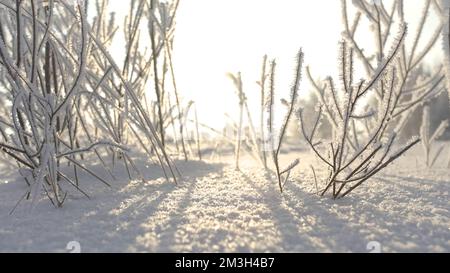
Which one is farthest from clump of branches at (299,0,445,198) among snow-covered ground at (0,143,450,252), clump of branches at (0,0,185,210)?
clump of branches at (0,0,185,210)

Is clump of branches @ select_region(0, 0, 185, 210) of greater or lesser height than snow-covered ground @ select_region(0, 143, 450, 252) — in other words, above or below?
above

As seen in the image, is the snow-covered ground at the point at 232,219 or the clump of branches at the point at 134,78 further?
the clump of branches at the point at 134,78

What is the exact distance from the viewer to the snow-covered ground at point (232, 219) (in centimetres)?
86

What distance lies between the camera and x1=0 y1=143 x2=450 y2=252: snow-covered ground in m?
0.86

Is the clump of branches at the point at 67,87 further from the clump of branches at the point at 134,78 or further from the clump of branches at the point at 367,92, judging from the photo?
the clump of branches at the point at 367,92

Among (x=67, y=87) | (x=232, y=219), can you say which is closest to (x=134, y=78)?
(x=67, y=87)

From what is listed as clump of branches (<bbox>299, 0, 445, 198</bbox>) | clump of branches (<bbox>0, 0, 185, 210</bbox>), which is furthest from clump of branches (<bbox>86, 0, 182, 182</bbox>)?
clump of branches (<bbox>299, 0, 445, 198</bbox>)

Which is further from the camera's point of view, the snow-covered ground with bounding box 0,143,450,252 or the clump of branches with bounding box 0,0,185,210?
the clump of branches with bounding box 0,0,185,210

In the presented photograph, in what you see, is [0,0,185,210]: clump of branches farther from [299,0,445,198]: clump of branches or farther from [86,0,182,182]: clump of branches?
[299,0,445,198]: clump of branches

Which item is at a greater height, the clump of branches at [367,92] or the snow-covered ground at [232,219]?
the clump of branches at [367,92]

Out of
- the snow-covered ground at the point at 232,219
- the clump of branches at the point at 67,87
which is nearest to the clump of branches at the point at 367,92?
the snow-covered ground at the point at 232,219

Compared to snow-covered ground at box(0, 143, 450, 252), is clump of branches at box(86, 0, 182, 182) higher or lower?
higher

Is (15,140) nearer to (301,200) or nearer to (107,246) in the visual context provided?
(107,246)

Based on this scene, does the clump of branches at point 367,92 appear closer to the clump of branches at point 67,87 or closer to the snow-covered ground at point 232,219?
the snow-covered ground at point 232,219
